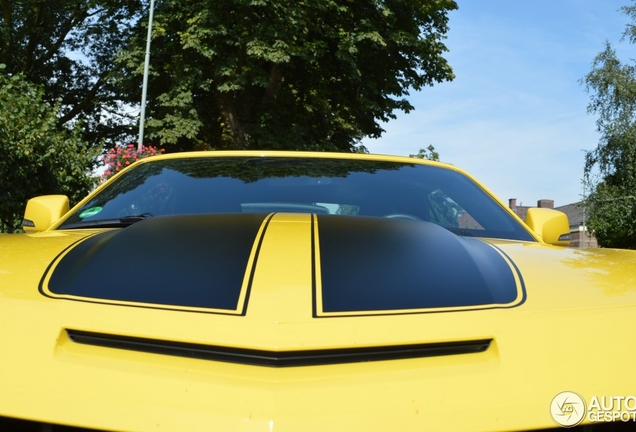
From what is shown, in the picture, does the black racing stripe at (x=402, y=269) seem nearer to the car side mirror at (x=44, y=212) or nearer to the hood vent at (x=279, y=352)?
the hood vent at (x=279, y=352)

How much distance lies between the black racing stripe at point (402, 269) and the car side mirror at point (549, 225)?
0.75 m

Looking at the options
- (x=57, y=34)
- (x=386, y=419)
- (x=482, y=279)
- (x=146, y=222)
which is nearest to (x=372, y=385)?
(x=386, y=419)

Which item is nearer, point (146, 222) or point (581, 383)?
point (581, 383)

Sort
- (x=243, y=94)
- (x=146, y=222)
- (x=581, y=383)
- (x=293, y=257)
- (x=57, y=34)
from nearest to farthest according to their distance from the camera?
(x=581, y=383)
(x=293, y=257)
(x=146, y=222)
(x=243, y=94)
(x=57, y=34)

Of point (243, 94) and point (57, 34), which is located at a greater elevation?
point (57, 34)

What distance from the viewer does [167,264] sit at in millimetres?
1572

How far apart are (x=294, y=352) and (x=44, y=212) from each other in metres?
1.70

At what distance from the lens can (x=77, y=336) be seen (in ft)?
4.40

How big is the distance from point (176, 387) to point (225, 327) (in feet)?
0.47

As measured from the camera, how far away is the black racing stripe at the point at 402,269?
1409mm

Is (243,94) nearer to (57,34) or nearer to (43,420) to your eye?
(57,34)

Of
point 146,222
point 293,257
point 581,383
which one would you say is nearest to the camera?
point 581,383

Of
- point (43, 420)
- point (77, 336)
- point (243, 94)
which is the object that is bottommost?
point (43, 420)

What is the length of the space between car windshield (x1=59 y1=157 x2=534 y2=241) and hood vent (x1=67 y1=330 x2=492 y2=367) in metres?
1.11
